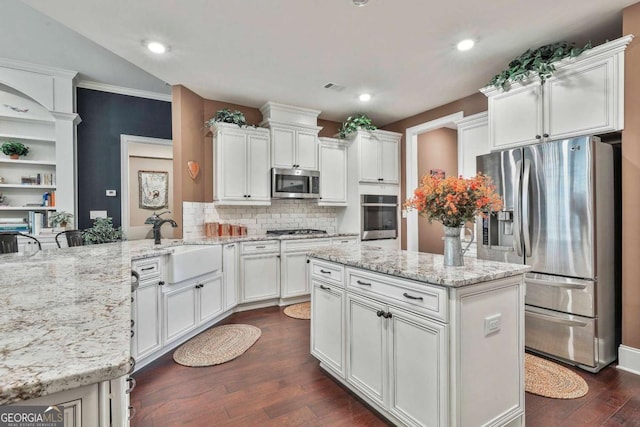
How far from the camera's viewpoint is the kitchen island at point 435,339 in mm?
1504

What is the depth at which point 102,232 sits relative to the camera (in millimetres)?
4547

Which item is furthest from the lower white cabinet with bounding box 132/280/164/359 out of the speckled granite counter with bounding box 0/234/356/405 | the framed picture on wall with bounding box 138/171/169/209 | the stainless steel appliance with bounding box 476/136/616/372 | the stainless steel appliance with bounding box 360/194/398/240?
the framed picture on wall with bounding box 138/171/169/209

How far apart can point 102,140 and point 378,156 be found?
165 inches

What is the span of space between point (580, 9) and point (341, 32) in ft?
6.07

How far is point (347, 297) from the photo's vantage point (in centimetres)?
212

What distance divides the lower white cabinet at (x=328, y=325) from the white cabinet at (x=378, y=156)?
275 cm

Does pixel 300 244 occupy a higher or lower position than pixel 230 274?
higher

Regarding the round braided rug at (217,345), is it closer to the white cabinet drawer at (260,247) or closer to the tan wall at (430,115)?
the white cabinet drawer at (260,247)

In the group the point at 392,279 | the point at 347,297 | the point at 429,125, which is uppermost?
the point at 429,125

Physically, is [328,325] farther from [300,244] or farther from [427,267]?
[300,244]

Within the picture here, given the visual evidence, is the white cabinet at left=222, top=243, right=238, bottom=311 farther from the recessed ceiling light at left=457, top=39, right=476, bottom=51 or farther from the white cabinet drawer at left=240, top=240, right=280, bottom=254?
the recessed ceiling light at left=457, top=39, right=476, bottom=51

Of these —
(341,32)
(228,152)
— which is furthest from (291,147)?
(341,32)

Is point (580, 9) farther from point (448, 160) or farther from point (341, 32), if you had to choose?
point (448, 160)

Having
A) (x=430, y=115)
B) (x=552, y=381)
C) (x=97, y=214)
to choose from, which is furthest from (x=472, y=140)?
(x=97, y=214)
